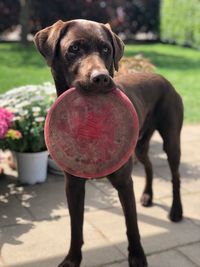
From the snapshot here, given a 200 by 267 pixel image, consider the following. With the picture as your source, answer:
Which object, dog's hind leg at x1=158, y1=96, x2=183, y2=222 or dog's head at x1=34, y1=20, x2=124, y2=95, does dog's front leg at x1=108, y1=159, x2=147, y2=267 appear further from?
dog's hind leg at x1=158, y1=96, x2=183, y2=222

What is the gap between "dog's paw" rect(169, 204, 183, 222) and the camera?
15.0ft

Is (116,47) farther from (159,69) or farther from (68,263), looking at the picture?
(159,69)

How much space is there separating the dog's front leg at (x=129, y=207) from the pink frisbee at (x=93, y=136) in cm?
23

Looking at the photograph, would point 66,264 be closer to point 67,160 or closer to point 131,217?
point 131,217

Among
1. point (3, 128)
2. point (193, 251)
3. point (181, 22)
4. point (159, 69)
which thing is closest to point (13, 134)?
point (3, 128)

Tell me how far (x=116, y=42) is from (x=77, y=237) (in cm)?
155

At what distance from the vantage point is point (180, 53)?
18.9m

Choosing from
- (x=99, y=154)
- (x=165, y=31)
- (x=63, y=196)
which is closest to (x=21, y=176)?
(x=63, y=196)

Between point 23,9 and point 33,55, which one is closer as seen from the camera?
point 33,55

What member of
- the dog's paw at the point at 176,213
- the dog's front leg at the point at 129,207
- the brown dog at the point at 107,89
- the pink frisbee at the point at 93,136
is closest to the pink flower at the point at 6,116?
the brown dog at the point at 107,89

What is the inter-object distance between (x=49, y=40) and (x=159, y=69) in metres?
11.0

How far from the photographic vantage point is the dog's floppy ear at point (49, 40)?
3.29 m

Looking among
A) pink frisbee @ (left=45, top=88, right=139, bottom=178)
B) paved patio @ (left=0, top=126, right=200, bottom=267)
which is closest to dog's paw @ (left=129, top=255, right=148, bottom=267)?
paved patio @ (left=0, top=126, right=200, bottom=267)

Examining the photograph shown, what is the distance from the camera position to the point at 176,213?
4.57 m
